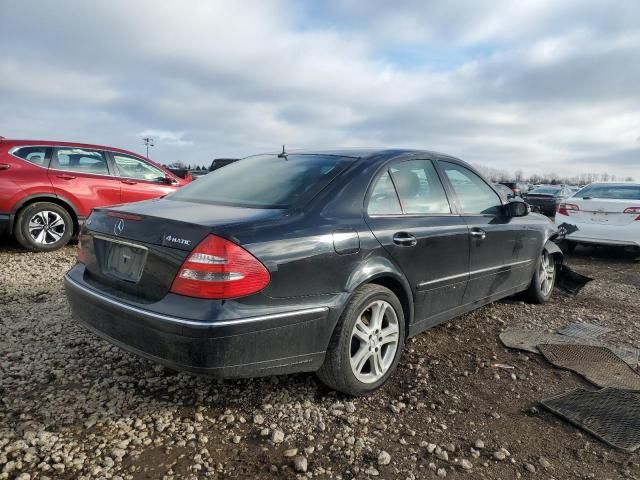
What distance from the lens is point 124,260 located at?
8.59 ft

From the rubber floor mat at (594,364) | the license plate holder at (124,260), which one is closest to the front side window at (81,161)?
the license plate holder at (124,260)

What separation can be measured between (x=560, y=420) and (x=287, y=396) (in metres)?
1.58

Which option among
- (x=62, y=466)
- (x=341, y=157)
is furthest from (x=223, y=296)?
(x=341, y=157)

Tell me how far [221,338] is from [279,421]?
0.70 metres

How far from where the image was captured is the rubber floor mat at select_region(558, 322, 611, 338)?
419 cm

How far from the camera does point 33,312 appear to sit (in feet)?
13.5

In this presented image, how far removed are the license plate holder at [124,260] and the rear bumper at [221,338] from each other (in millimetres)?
139

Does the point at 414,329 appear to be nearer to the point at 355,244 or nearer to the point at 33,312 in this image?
the point at 355,244

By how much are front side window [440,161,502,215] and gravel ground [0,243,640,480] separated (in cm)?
112

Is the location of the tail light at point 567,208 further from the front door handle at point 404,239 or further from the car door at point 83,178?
the car door at point 83,178

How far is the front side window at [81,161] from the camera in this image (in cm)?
702

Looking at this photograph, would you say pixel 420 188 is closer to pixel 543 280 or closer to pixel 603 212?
pixel 543 280

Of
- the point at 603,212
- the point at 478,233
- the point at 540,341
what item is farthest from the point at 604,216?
the point at 478,233

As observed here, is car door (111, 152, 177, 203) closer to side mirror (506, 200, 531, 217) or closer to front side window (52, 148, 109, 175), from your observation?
front side window (52, 148, 109, 175)
